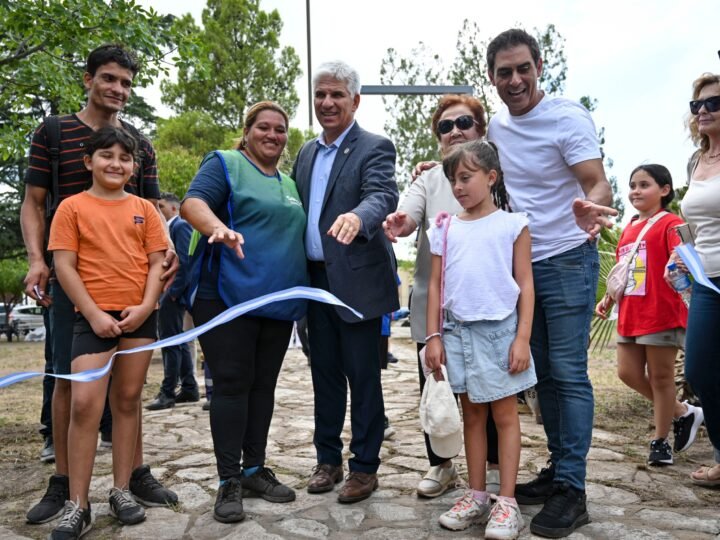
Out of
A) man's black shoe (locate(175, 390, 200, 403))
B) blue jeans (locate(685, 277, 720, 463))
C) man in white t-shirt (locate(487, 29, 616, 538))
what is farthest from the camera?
man's black shoe (locate(175, 390, 200, 403))

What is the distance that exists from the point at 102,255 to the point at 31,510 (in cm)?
127

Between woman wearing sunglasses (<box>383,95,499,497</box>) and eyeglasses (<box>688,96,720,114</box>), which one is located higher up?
eyeglasses (<box>688,96,720,114</box>)

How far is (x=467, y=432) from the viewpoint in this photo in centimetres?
313

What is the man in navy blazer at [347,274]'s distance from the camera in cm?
345

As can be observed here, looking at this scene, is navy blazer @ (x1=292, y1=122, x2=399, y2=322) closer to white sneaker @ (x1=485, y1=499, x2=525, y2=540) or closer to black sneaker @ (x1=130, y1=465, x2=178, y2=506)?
white sneaker @ (x1=485, y1=499, x2=525, y2=540)

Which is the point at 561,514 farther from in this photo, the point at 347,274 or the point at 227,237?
the point at 227,237

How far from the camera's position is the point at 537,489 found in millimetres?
3428

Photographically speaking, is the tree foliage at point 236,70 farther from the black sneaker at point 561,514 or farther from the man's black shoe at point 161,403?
the black sneaker at point 561,514

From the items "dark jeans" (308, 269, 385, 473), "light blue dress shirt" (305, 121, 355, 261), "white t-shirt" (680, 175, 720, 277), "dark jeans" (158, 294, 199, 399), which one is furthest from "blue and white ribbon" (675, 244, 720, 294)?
"dark jeans" (158, 294, 199, 399)

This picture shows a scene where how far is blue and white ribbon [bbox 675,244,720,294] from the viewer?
3280 millimetres

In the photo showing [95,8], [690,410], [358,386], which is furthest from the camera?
[95,8]

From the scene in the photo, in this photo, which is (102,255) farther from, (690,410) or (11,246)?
(11,246)

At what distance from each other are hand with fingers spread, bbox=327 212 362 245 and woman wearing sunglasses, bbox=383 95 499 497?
524 millimetres

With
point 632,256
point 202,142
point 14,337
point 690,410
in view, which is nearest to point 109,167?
point 632,256
